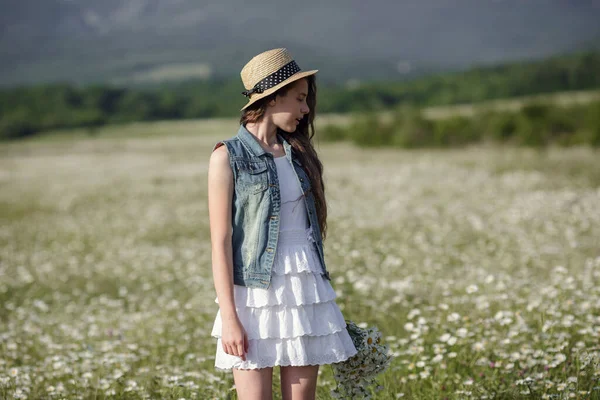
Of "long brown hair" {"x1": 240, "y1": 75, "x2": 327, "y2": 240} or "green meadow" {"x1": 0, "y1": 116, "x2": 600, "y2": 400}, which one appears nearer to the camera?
"long brown hair" {"x1": 240, "y1": 75, "x2": 327, "y2": 240}

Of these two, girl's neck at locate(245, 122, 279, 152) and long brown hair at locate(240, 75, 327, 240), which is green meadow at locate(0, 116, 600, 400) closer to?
long brown hair at locate(240, 75, 327, 240)

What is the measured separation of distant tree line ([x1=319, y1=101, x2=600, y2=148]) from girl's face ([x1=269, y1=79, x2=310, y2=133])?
2540 cm

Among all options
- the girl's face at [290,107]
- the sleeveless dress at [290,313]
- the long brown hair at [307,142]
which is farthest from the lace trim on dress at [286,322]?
the girl's face at [290,107]

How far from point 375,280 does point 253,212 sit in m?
4.90

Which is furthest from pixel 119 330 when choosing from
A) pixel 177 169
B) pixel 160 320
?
pixel 177 169

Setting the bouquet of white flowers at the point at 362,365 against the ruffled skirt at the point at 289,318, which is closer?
the ruffled skirt at the point at 289,318

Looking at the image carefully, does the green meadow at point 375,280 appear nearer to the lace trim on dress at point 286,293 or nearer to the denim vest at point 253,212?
the lace trim on dress at point 286,293

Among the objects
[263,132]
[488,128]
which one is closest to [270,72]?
[263,132]

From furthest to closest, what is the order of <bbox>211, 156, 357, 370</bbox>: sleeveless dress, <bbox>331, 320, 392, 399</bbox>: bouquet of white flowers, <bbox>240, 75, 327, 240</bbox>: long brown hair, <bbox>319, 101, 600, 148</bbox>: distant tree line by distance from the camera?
<bbox>319, 101, 600, 148</bbox>: distant tree line < <bbox>331, 320, 392, 399</bbox>: bouquet of white flowers < <bbox>240, 75, 327, 240</bbox>: long brown hair < <bbox>211, 156, 357, 370</bbox>: sleeveless dress

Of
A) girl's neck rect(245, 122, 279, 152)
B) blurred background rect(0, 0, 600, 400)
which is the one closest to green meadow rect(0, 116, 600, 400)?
blurred background rect(0, 0, 600, 400)

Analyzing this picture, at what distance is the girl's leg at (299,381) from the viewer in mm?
3402

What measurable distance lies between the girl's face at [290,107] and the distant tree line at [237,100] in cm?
6673

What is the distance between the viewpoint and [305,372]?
3.41m

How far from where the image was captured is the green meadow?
464 centimetres
